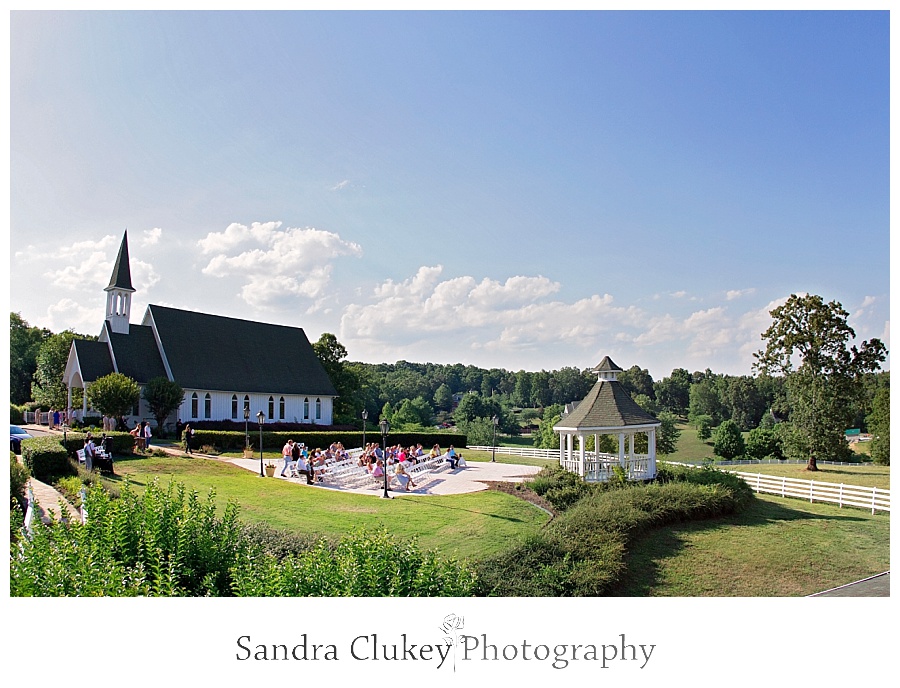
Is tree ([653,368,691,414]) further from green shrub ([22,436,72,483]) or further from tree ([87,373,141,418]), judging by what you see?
tree ([87,373,141,418])

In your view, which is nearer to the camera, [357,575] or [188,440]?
[357,575]

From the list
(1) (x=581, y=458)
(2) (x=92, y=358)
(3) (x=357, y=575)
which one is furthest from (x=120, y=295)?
(1) (x=581, y=458)

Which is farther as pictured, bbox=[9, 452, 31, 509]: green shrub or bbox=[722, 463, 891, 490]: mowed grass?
bbox=[722, 463, 891, 490]: mowed grass

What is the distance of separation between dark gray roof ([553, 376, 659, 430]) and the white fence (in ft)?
8.78

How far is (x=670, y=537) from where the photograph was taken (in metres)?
8.56

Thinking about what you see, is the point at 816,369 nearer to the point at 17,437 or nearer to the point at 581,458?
the point at 581,458

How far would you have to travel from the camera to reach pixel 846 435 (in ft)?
42.5

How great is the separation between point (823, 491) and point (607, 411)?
4355 millimetres

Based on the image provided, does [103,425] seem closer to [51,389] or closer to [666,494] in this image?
[51,389]

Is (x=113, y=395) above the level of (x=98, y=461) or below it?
above

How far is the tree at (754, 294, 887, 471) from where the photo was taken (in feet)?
33.8

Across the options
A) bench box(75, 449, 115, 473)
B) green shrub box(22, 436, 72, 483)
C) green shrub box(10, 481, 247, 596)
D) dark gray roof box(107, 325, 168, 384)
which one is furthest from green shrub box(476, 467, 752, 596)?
dark gray roof box(107, 325, 168, 384)
